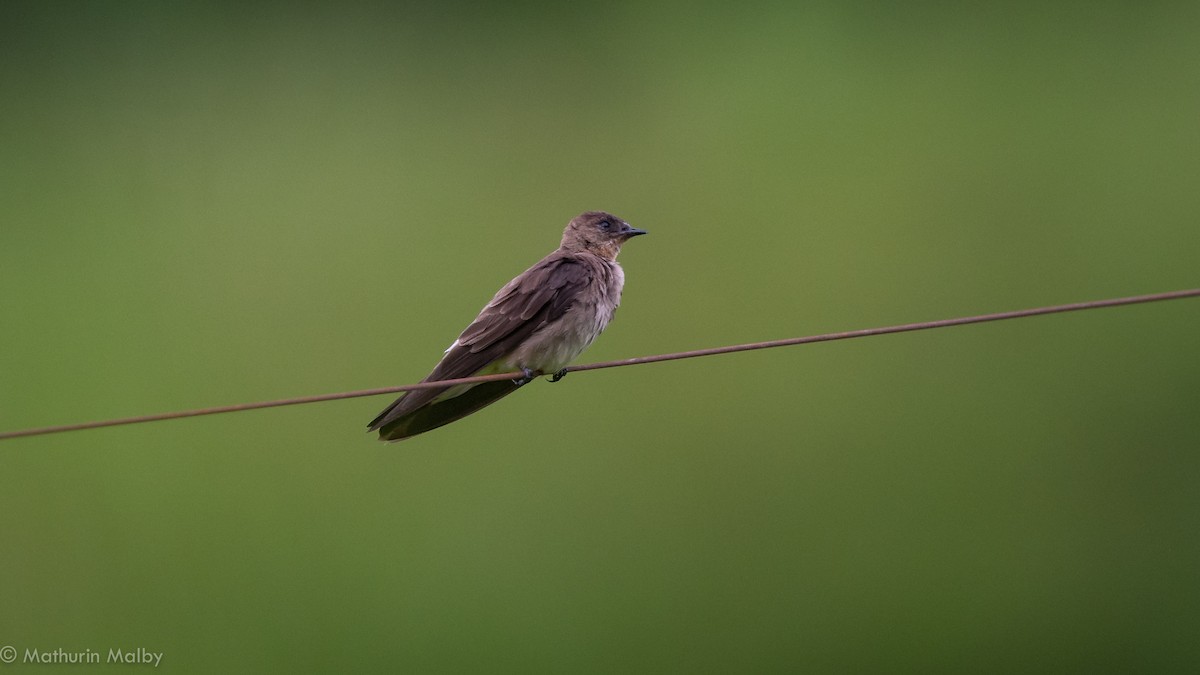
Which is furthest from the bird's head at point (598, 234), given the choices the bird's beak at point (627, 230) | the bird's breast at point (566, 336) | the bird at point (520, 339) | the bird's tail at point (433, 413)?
the bird's tail at point (433, 413)

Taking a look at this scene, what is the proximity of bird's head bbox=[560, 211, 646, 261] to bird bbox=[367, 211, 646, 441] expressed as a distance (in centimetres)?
48

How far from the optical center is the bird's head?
559 cm

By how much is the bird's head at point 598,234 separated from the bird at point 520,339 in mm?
479

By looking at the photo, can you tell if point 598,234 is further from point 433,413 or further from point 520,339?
point 433,413

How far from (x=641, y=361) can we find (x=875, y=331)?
2.29ft

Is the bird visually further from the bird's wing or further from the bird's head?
the bird's head

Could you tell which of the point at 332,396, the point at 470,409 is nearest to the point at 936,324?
the point at 332,396

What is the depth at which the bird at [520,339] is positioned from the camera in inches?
186

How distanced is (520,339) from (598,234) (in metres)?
0.96

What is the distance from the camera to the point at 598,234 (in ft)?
18.4

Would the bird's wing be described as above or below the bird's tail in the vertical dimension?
above

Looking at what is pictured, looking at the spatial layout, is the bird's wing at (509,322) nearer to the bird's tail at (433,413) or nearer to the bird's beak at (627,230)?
the bird's tail at (433,413)

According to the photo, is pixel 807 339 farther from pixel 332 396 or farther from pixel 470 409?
pixel 470 409

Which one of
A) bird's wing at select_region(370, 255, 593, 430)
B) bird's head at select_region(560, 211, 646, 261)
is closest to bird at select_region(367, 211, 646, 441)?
bird's wing at select_region(370, 255, 593, 430)
